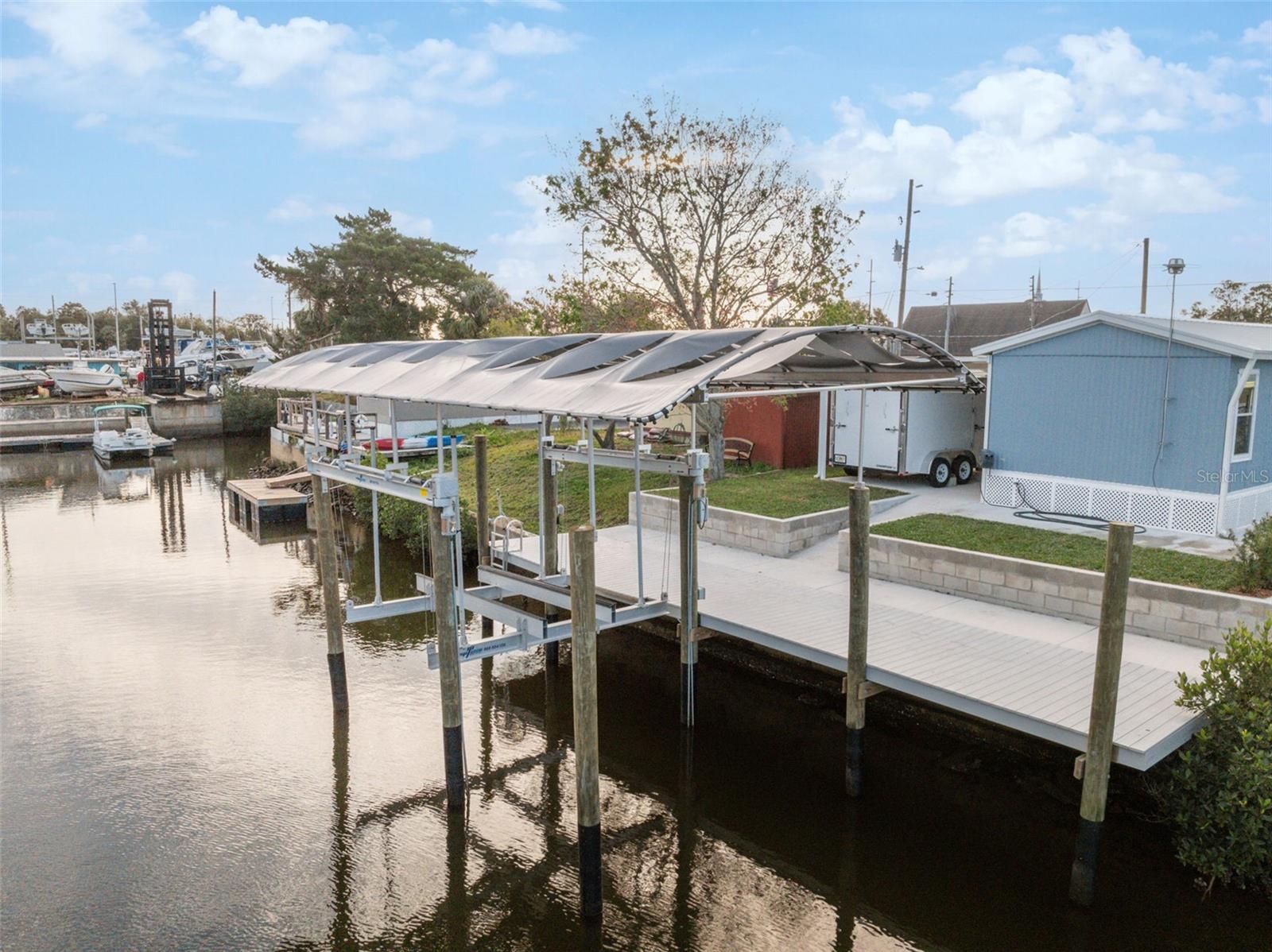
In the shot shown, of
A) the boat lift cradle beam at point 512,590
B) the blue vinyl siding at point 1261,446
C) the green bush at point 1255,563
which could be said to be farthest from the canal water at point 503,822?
the blue vinyl siding at point 1261,446

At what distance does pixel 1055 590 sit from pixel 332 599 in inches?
352

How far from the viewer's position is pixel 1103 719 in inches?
274

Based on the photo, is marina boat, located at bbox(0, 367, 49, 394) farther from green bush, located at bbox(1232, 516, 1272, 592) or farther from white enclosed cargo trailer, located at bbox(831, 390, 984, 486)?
green bush, located at bbox(1232, 516, 1272, 592)

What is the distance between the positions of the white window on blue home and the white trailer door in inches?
235

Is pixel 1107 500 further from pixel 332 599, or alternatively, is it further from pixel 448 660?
pixel 332 599

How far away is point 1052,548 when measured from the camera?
1189cm

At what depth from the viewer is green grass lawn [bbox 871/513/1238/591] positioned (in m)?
10.4

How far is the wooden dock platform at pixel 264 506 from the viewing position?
78.3 ft

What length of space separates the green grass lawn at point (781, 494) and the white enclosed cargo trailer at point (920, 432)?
1.09m

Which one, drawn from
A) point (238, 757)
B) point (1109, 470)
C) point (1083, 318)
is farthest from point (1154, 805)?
point (238, 757)

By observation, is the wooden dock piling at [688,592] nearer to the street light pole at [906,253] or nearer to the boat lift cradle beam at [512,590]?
the boat lift cradle beam at [512,590]

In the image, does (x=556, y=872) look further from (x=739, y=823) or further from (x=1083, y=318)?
(x=1083, y=318)

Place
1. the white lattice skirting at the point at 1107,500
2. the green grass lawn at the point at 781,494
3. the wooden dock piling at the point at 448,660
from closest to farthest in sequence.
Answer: the wooden dock piling at the point at 448,660 < the white lattice skirting at the point at 1107,500 < the green grass lawn at the point at 781,494

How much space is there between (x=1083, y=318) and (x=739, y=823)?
30.3ft
